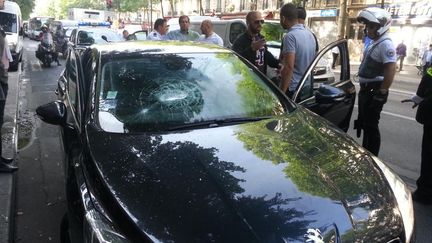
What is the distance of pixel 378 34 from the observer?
14.9 feet

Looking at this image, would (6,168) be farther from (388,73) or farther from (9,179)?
(388,73)

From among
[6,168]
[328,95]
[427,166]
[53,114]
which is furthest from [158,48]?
[427,166]

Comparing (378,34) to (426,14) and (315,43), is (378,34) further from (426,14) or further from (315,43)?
(426,14)

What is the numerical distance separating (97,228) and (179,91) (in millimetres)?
1393

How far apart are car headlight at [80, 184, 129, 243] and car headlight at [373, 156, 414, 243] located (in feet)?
4.62

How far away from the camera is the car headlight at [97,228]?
190 centimetres

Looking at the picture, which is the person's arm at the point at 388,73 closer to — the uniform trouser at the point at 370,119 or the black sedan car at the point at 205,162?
the uniform trouser at the point at 370,119

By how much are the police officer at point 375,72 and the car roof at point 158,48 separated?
171cm

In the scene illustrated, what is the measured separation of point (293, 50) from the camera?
15.2ft

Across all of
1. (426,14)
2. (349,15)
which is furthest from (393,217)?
(349,15)

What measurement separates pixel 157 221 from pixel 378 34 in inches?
139

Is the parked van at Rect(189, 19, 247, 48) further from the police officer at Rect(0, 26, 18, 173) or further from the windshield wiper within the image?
the windshield wiper

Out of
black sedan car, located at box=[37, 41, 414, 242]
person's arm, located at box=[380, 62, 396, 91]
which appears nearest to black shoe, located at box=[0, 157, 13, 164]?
black sedan car, located at box=[37, 41, 414, 242]

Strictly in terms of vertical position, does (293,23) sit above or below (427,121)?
above
